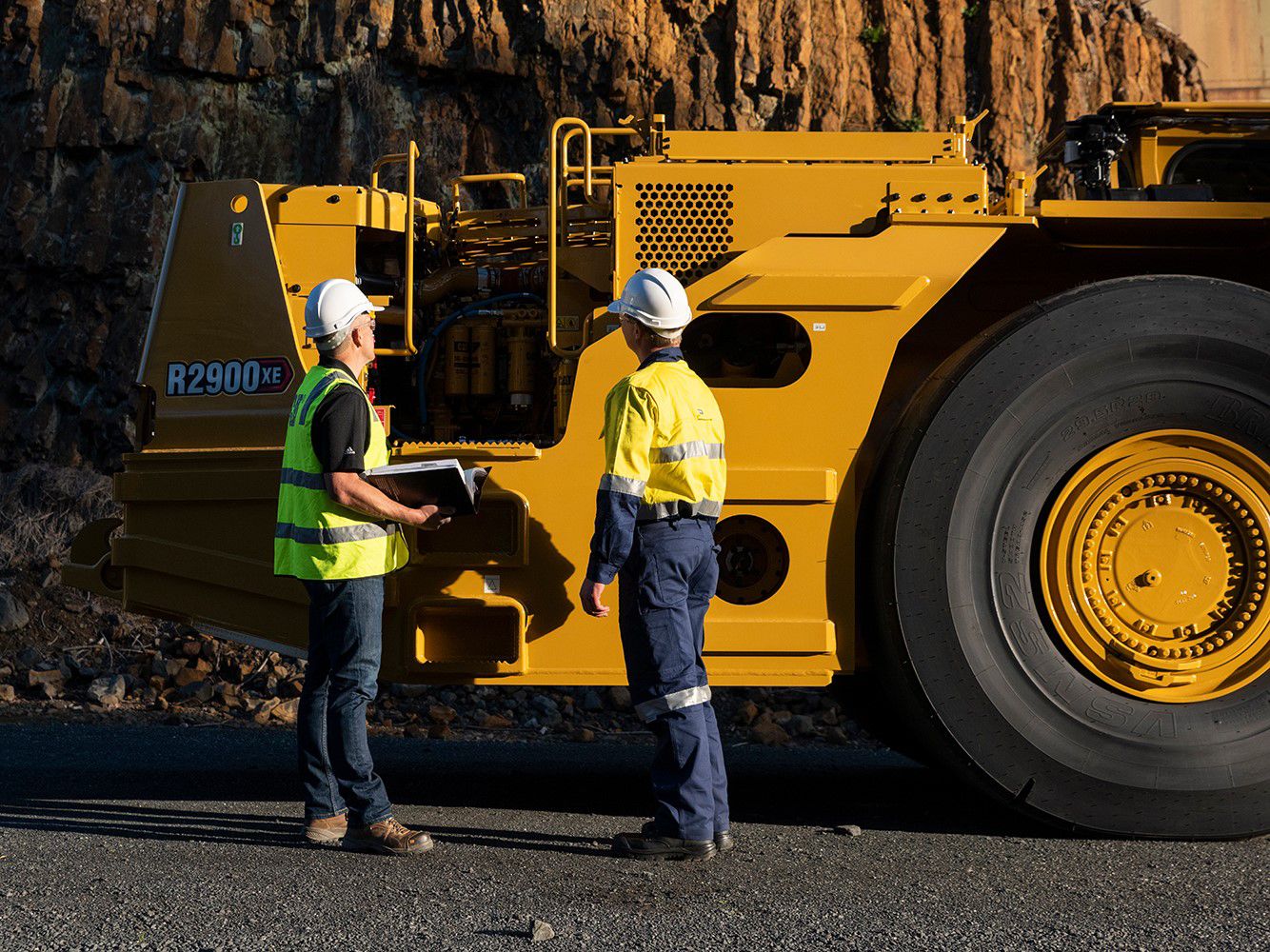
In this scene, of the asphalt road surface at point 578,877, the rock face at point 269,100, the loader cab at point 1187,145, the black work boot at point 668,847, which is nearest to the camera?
the asphalt road surface at point 578,877

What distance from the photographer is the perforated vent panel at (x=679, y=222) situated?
500 centimetres

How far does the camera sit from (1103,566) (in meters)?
4.59

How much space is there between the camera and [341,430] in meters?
4.38

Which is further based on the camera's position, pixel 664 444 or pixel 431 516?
pixel 431 516

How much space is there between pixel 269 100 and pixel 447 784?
38.1 feet

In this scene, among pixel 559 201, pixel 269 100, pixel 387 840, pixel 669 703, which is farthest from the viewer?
pixel 269 100

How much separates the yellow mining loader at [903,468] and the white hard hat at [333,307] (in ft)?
1.66

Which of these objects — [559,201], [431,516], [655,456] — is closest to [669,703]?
[655,456]

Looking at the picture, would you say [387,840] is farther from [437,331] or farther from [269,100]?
[269,100]

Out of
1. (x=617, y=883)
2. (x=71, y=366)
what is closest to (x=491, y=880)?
(x=617, y=883)

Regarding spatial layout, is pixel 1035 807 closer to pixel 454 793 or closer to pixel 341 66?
pixel 454 793

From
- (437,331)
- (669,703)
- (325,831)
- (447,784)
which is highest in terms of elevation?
(437,331)

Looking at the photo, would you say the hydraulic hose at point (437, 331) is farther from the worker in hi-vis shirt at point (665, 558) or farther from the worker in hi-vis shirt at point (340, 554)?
the worker in hi-vis shirt at point (665, 558)

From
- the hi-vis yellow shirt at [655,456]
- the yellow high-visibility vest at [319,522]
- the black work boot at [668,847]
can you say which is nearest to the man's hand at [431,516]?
the yellow high-visibility vest at [319,522]
